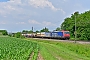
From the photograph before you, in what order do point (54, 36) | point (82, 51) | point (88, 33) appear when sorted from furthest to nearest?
point (54, 36)
point (88, 33)
point (82, 51)

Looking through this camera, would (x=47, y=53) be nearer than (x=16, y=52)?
No

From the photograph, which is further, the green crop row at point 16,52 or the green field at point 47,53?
the green field at point 47,53

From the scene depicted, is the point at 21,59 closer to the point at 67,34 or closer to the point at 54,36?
the point at 67,34

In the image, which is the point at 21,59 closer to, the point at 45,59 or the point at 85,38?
the point at 45,59

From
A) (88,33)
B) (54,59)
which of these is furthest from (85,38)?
(54,59)

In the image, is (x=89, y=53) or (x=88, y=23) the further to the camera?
(x=88, y=23)

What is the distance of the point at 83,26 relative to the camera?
2940 inches

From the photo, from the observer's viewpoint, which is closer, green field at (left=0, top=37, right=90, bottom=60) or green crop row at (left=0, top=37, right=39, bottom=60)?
green crop row at (left=0, top=37, right=39, bottom=60)

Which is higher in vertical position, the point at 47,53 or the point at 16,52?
the point at 16,52

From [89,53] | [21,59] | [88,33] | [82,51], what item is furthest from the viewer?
[88,33]

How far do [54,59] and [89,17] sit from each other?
185 ft

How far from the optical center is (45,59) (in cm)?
2180

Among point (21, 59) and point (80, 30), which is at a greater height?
point (80, 30)

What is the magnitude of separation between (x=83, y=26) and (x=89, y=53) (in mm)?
48170
